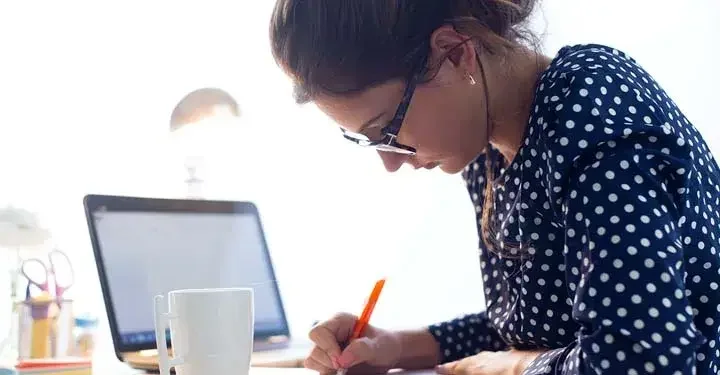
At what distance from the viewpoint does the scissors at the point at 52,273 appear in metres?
1.06

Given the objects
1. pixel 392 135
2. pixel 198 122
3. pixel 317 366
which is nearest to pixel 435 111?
pixel 392 135

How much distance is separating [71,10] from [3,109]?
216 mm

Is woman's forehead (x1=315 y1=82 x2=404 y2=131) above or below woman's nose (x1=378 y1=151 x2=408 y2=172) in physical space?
above

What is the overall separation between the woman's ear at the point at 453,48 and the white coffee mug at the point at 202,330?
322 millimetres

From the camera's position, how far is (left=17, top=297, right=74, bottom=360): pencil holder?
3.28 feet

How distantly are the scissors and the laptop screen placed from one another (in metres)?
0.07

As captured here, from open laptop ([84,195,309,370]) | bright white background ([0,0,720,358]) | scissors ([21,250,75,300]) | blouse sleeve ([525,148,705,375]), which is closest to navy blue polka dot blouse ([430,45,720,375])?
blouse sleeve ([525,148,705,375])

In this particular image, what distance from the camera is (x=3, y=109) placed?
1429mm

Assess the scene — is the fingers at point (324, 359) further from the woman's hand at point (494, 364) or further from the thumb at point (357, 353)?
the woman's hand at point (494, 364)

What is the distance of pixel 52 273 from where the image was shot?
1.08 m

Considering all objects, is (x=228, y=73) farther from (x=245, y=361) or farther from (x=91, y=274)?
(x=245, y=361)

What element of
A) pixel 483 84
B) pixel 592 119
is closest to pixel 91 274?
pixel 483 84

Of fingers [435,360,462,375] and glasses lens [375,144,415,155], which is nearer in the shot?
glasses lens [375,144,415,155]

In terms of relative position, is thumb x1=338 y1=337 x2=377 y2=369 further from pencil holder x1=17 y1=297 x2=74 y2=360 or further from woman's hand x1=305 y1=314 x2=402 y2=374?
pencil holder x1=17 y1=297 x2=74 y2=360
